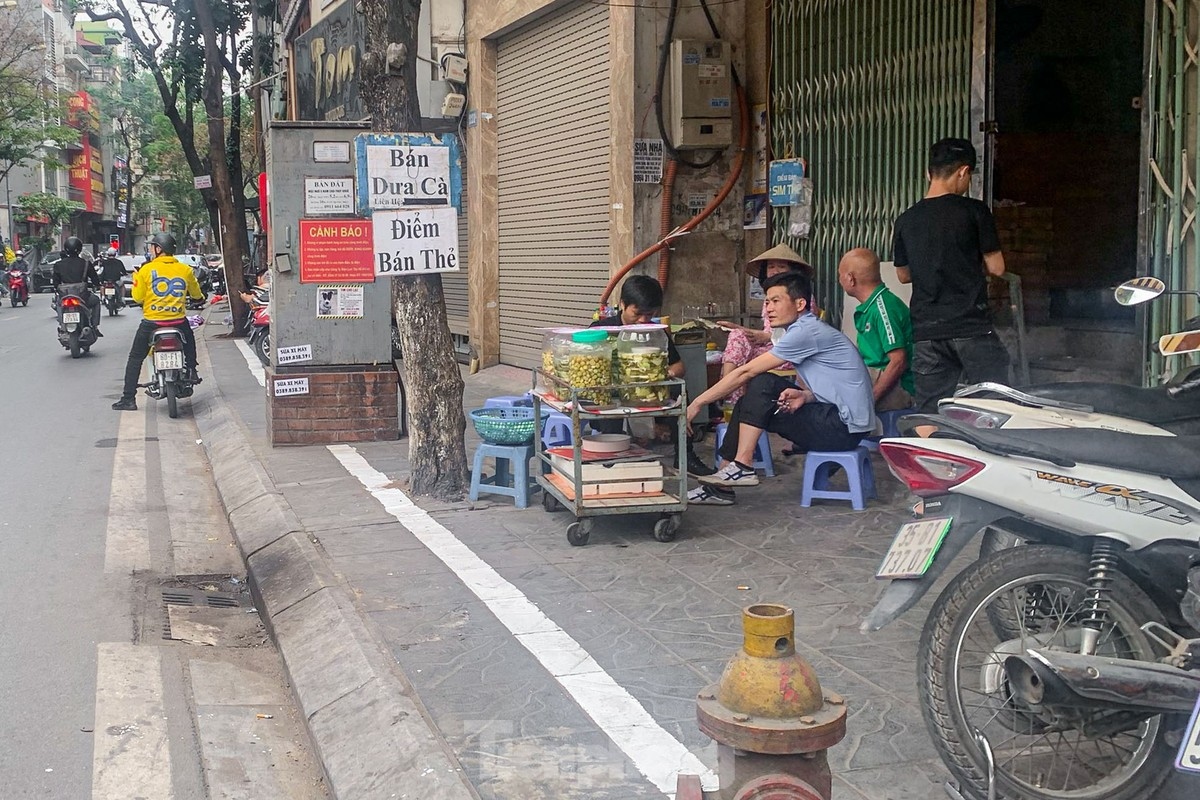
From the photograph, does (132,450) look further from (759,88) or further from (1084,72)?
(1084,72)

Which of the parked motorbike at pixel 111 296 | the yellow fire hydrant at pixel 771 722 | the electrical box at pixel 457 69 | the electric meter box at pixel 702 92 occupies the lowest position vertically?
the yellow fire hydrant at pixel 771 722

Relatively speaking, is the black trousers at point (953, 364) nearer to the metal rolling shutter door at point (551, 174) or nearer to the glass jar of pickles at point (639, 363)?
the glass jar of pickles at point (639, 363)

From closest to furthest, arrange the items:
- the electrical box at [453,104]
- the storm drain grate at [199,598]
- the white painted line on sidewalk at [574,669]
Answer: the white painted line on sidewalk at [574,669] → the storm drain grate at [199,598] → the electrical box at [453,104]

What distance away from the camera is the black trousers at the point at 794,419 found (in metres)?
6.86

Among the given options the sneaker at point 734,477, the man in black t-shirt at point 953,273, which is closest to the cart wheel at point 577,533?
the sneaker at point 734,477

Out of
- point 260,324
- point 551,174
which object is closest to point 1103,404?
point 551,174

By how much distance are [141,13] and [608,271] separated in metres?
18.0

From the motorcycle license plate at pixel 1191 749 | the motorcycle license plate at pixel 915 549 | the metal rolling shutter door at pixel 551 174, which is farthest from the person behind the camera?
the metal rolling shutter door at pixel 551 174

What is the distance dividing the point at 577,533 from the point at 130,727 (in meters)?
2.45

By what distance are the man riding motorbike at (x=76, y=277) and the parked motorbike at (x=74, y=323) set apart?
18 centimetres

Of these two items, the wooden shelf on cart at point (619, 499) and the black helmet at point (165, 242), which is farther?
the black helmet at point (165, 242)

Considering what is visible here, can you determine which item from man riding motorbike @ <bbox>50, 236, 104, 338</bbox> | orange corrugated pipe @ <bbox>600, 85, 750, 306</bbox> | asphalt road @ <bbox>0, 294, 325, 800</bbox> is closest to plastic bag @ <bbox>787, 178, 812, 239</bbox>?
orange corrugated pipe @ <bbox>600, 85, 750, 306</bbox>

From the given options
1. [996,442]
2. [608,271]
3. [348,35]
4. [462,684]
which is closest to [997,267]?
[996,442]

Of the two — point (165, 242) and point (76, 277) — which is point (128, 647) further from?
point (76, 277)
